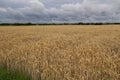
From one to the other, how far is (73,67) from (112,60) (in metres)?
1.13

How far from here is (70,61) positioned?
6.96 m

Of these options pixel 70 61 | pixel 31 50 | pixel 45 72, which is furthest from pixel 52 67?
pixel 31 50

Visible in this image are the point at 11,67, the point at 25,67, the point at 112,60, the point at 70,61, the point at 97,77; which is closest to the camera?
the point at 97,77

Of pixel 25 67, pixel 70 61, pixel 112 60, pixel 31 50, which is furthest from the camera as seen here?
pixel 31 50


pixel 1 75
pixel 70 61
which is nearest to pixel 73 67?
pixel 70 61

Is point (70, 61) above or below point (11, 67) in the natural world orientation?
above

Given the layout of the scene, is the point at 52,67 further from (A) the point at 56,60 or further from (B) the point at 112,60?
(B) the point at 112,60

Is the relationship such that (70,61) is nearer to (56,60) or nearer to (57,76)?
(56,60)

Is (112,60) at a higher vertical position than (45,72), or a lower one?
higher

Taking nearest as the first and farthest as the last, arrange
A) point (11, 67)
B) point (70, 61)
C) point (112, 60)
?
point (112, 60) < point (70, 61) < point (11, 67)

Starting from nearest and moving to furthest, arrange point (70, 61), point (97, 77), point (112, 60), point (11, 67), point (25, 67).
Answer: point (97, 77), point (112, 60), point (70, 61), point (25, 67), point (11, 67)

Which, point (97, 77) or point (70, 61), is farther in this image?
point (70, 61)

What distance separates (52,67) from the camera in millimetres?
6500

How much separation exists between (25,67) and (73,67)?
6.15 ft
